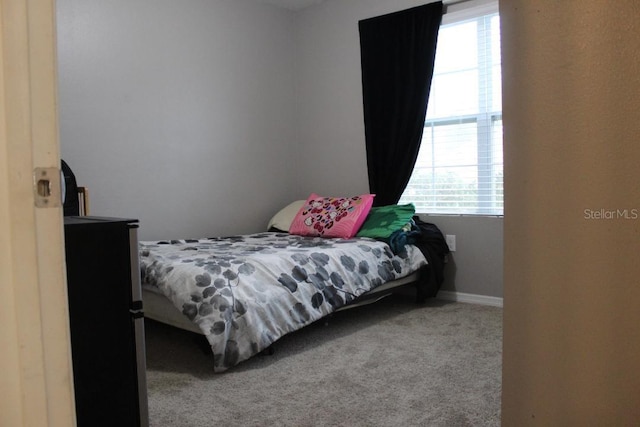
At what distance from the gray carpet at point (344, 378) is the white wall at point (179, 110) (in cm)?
103

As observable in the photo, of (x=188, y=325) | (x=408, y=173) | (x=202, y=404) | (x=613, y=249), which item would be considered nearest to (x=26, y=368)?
(x=613, y=249)

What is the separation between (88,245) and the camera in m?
1.22

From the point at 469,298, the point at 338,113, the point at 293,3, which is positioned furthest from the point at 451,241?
the point at 293,3

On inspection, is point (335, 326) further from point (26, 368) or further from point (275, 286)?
point (26, 368)

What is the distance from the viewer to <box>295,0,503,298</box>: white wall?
352 cm

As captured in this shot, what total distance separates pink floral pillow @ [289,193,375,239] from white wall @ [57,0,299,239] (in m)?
0.60

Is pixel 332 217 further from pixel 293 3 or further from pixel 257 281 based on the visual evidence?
pixel 293 3

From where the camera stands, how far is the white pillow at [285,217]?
3.89 meters

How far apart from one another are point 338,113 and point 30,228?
369 cm

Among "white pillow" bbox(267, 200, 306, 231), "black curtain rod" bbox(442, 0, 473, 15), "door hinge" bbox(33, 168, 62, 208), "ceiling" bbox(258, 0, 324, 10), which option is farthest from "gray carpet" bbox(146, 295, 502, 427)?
"ceiling" bbox(258, 0, 324, 10)

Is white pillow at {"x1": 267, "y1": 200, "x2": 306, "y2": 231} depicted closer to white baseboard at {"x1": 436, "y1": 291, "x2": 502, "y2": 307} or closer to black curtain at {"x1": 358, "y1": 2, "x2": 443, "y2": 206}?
black curtain at {"x1": 358, "y1": 2, "x2": 443, "y2": 206}

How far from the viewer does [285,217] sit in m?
3.95

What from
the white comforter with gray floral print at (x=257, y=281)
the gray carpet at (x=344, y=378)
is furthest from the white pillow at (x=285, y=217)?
the gray carpet at (x=344, y=378)

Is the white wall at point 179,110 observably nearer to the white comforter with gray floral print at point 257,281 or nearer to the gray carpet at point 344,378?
the white comforter with gray floral print at point 257,281
